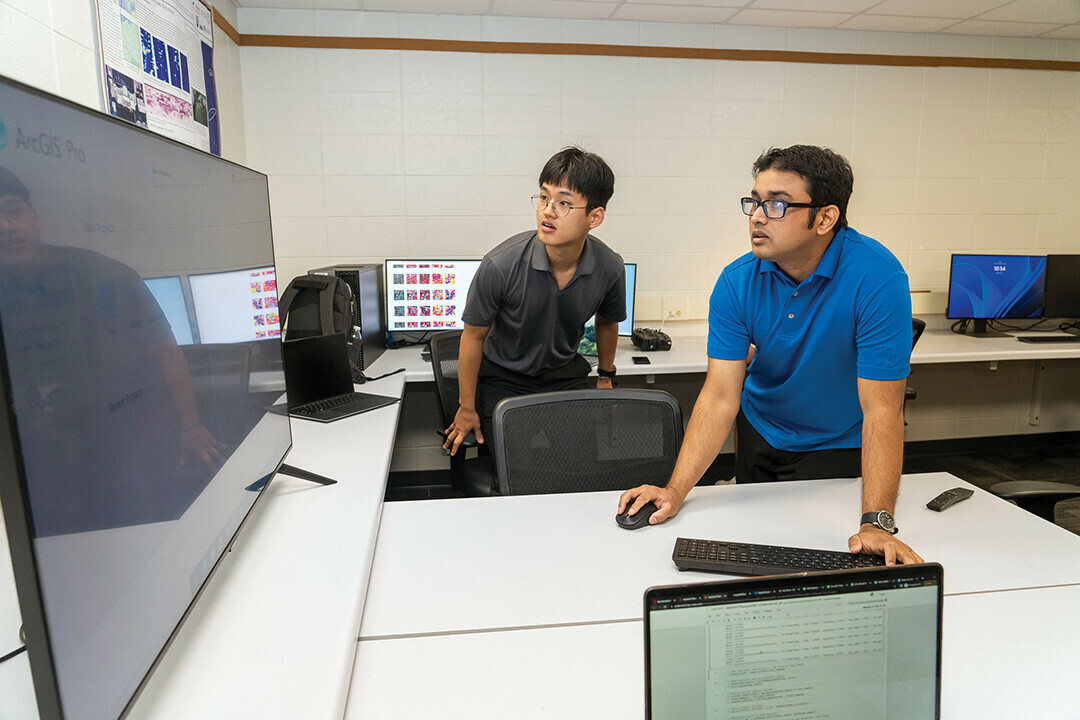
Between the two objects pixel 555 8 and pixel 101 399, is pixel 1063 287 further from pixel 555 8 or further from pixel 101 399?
pixel 101 399

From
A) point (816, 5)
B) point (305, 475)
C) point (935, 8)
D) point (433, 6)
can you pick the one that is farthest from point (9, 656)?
point (935, 8)

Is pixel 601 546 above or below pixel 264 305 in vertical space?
below

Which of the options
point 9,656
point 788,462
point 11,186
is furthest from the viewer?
point 788,462

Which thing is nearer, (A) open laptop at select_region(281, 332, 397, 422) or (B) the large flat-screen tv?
(B) the large flat-screen tv

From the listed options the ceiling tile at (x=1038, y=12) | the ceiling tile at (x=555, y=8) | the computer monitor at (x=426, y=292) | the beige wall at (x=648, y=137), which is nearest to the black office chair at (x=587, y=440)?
the computer monitor at (x=426, y=292)

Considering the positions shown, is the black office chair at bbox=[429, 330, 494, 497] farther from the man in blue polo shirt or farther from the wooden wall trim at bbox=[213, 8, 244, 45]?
the wooden wall trim at bbox=[213, 8, 244, 45]

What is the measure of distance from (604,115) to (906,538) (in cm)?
283

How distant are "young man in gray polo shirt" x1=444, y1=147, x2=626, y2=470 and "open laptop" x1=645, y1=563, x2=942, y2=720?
1.68 metres

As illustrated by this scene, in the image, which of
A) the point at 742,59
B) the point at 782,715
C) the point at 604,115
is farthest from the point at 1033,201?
the point at 782,715

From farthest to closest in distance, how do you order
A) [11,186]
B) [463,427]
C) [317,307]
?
[317,307] → [463,427] → [11,186]

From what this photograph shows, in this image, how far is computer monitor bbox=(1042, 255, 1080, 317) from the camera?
378cm

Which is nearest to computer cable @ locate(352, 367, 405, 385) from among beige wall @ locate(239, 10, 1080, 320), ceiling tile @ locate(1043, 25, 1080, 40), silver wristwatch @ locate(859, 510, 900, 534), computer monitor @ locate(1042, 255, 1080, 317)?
beige wall @ locate(239, 10, 1080, 320)

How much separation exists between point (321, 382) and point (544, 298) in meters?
0.83

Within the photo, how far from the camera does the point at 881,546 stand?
1.20 metres
